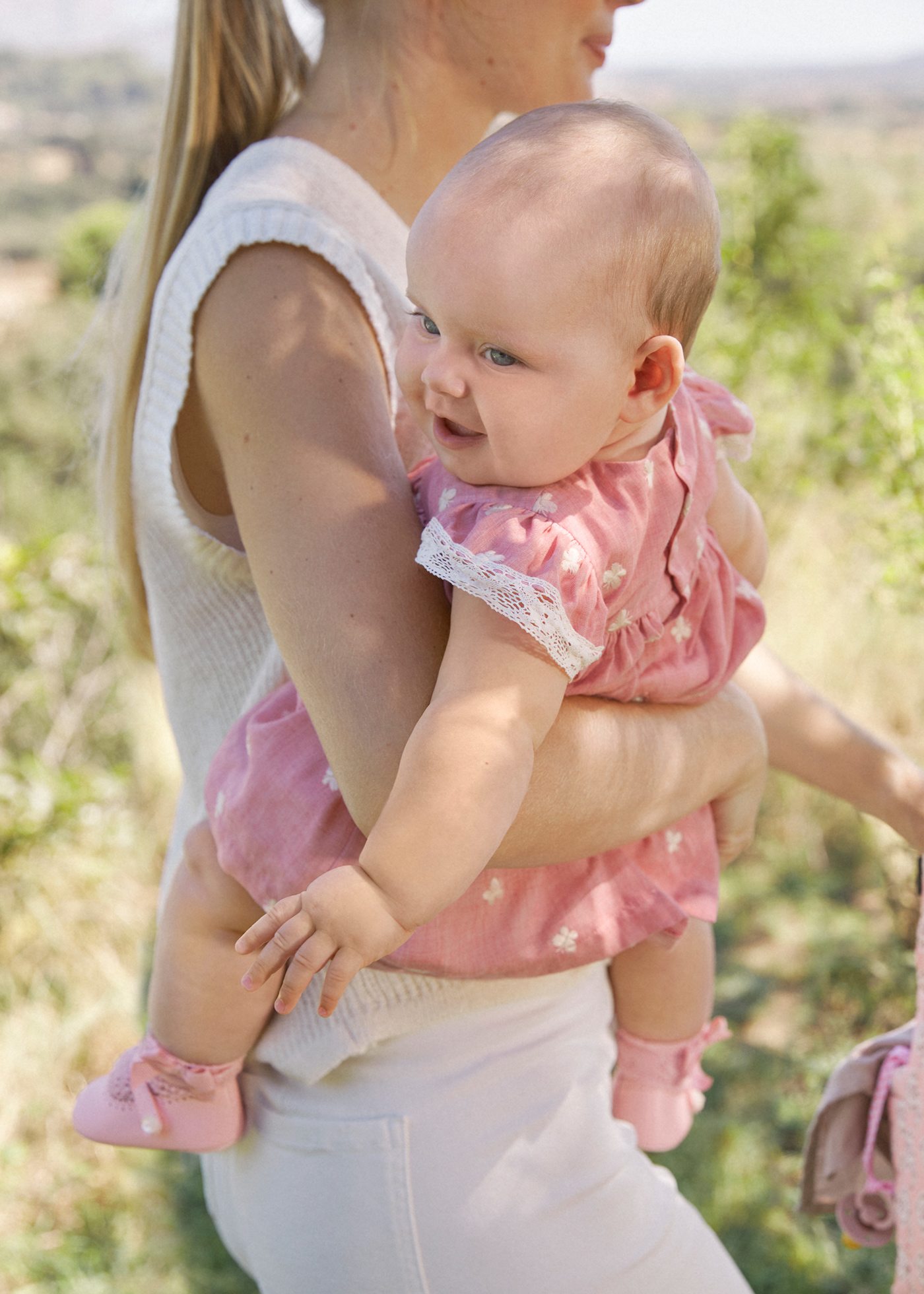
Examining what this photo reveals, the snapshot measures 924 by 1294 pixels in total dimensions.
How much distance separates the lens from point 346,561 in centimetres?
107

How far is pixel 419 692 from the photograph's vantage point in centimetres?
104

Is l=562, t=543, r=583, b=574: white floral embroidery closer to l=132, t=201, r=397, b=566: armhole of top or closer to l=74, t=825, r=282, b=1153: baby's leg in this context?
l=132, t=201, r=397, b=566: armhole of top

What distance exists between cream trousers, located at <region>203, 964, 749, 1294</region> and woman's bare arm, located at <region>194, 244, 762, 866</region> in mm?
296

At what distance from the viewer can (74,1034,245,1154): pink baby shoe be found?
1.33 metres

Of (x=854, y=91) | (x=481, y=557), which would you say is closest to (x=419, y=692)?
(x=481, y=557)

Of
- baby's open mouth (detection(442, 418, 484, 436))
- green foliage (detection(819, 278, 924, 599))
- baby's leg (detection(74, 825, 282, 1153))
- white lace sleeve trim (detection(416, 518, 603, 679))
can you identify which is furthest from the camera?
green foliage (detection(819, 278, 924, 599))

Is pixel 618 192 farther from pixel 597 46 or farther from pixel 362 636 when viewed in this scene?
pixel 597 46

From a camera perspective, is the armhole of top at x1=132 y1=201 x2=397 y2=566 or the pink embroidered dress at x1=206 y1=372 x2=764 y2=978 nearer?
the pink embroidered dress at x1=206 y1=372 x2=764 y2=978

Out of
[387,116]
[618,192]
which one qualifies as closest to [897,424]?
[387,116]

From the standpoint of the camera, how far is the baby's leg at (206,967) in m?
1.27

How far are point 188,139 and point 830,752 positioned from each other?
1.12 meters

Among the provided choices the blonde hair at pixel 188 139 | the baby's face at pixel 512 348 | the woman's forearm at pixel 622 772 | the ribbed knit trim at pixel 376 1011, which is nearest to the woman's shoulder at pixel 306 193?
the blonde hair at pixel 188 139

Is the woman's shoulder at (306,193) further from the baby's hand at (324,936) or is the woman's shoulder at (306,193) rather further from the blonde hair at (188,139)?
the baby's hand at (324,936)

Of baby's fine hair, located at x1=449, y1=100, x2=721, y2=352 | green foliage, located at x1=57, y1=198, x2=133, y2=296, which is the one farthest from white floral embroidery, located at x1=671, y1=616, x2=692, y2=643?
green foliage, located at x1=57, y1=198, x2=133, y2=296
